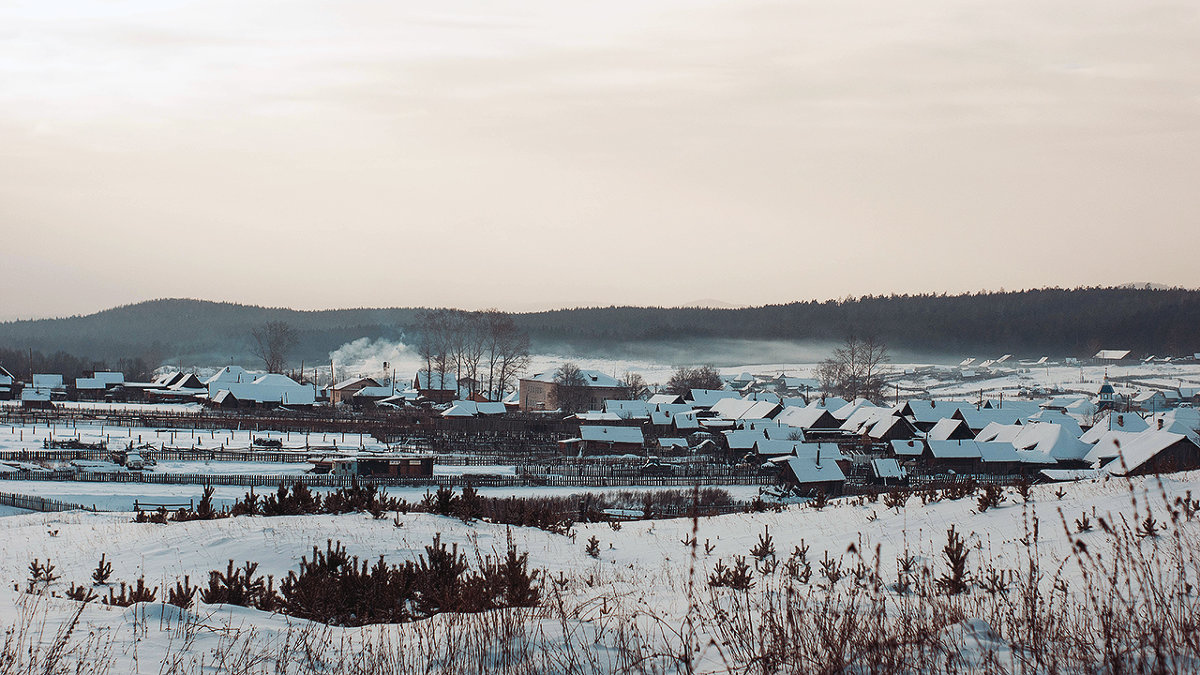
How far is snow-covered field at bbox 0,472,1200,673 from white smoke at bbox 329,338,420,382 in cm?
14928

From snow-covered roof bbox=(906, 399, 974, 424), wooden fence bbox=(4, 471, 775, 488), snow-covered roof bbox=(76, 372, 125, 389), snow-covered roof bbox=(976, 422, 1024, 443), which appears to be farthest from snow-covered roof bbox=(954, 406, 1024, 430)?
snow-covered roof bbox=(76, 372, 125, 389)

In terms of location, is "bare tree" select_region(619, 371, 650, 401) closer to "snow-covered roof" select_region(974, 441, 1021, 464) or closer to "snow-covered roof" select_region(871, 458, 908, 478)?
"snow-covered roof" select_region(974, 441, 1021, 464)

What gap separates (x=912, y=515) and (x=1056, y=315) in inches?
6814

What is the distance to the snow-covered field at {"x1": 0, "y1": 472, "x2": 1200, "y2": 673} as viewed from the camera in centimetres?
577

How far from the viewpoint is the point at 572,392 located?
8731 centimetres

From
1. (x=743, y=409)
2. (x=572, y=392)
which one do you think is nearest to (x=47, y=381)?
(x=572, y=392)

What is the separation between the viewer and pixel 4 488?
34906 millimetres

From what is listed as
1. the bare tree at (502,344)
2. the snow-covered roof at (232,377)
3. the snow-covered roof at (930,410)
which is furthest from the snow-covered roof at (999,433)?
the snow-covered roof at (232,377)

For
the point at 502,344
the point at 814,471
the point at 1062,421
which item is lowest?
the point at 814,471

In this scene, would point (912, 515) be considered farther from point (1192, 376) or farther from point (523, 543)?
point (1192, 376)

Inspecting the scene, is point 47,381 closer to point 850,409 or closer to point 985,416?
point 850,409

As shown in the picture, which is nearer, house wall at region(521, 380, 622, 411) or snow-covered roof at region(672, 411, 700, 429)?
snow-covered roof at region(672, 411, 700, 429)

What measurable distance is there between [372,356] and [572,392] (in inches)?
4154

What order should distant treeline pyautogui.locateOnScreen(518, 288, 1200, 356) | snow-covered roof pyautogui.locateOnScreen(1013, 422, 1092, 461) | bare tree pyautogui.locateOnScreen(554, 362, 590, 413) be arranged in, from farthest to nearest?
distant treeline pyautogui.locateOnScreen(518, 288, 1200, 356) → bare tree pyautogui.locateOnScreen(554, 362, 590, 413) → snow-covered roof pyautogui.locateOnScreen(1013, 422, 1092, 461)
